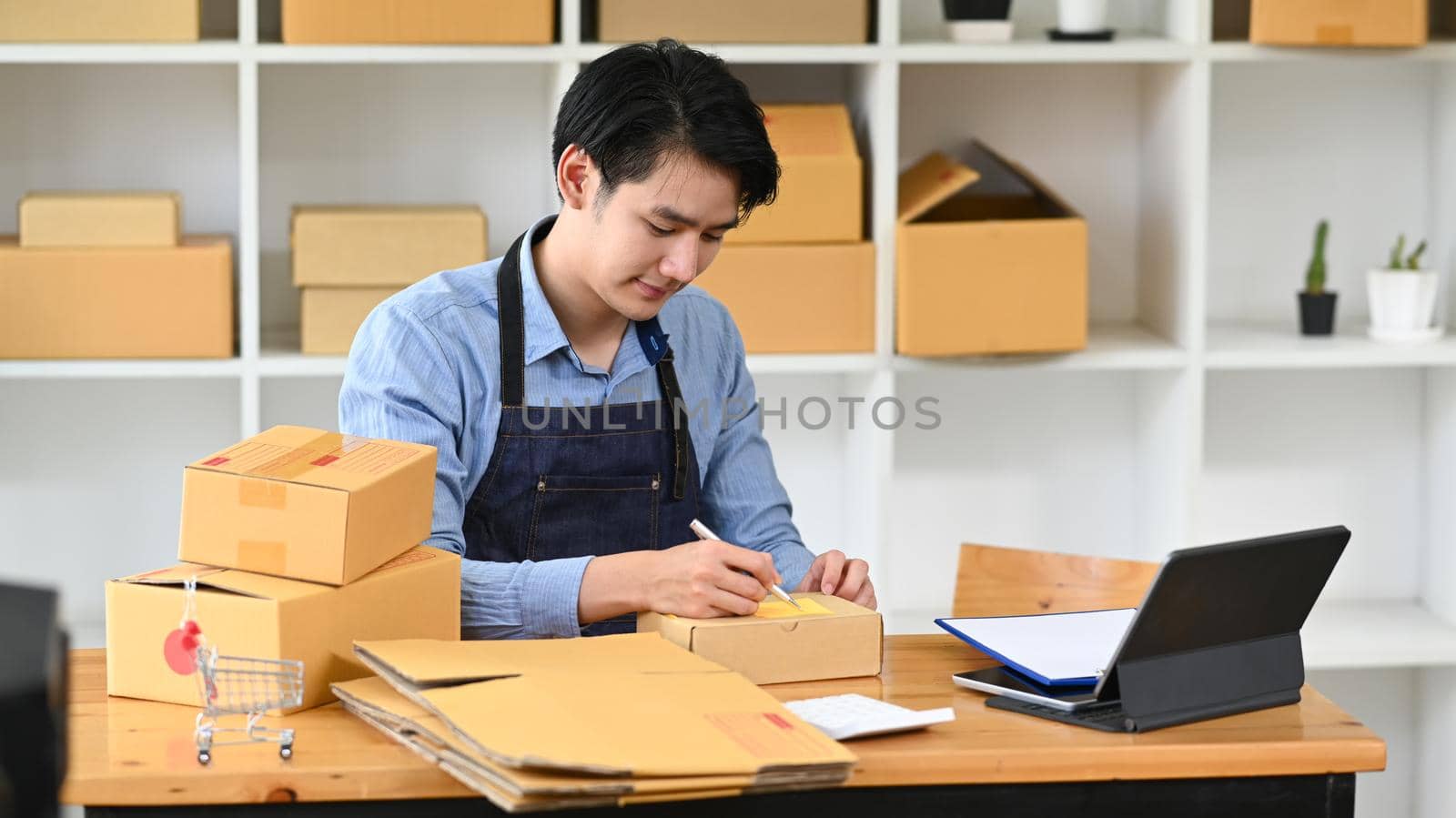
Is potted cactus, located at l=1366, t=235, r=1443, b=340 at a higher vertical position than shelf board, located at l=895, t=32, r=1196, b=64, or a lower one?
lower

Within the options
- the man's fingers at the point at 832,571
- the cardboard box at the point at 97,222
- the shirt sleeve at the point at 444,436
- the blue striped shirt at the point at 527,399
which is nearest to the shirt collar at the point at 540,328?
the blue striped shirt at the point at 527,399

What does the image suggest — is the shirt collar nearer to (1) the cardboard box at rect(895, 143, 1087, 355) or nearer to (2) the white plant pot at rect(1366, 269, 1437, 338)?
(1) the cardboard box at rect(895, 143, 1087, 355)

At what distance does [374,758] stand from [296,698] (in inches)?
3.9

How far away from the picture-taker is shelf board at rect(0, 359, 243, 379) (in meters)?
2.63

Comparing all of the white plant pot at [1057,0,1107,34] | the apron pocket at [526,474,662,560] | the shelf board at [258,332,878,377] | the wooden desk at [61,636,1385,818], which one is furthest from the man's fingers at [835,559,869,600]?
the white plant pot at [1057,0,1107,34]

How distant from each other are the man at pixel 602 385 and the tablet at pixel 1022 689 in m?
0.23

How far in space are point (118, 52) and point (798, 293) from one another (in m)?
1.22

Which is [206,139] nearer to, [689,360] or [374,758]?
[689,360]

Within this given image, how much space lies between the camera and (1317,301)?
2.97 meters

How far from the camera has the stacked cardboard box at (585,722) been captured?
3.80 ft

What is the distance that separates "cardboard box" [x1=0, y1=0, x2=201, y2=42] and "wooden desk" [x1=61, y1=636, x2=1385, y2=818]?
1.54 metres

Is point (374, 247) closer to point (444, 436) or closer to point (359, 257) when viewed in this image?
point (359, 257)

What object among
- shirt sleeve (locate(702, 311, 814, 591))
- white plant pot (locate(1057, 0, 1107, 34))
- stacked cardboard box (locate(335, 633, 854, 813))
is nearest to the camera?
A: stacked cardboard box (locate(335, 633, 854, 813))

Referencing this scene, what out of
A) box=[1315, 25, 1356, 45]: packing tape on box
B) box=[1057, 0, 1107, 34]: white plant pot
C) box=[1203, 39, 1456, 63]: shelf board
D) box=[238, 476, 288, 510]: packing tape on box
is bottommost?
box=[238, 476, 288, 510]: packing tape on box
